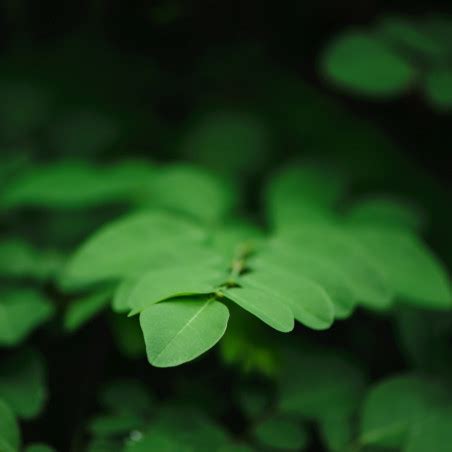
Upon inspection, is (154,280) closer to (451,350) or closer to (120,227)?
(120,227)

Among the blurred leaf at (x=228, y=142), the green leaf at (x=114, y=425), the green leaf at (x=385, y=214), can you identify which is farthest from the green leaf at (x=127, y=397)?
the blurred leaf at (x=228, y=142)

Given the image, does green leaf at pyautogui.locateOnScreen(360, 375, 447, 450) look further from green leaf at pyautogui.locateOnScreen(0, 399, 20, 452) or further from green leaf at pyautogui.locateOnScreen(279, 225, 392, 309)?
green leaf at pyautogui.locateOnScreen(0, 399, 20, 452)

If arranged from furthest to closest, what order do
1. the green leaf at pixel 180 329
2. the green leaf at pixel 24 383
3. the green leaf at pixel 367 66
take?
the green leaf at pixel 367 66, the green leaf at pixel 24 383, the green leaf at pixel 180 329

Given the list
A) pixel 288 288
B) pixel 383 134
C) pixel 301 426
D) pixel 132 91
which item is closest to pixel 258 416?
pixel 301 426

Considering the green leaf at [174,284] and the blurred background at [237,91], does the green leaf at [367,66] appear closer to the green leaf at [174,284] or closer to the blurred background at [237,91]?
the blurred background at [237,91]

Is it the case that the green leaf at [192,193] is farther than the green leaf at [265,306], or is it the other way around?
the green leaf at [192,193]
